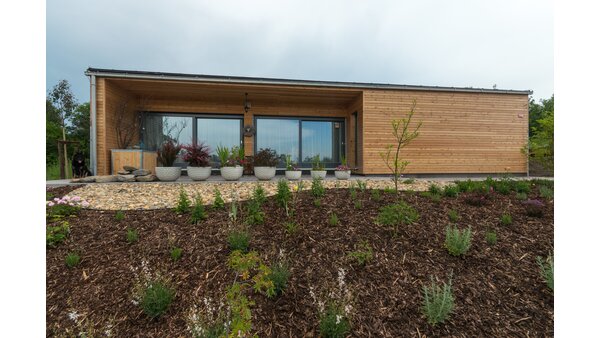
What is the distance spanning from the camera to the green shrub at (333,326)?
147 centimetres

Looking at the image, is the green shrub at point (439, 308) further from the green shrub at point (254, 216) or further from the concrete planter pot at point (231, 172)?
the concrete planter pot at point (231, 172)

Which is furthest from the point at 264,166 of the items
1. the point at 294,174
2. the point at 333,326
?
the point at 333,326

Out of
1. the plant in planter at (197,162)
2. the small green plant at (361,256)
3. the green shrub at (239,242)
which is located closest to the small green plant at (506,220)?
the small green plant at (361,256)

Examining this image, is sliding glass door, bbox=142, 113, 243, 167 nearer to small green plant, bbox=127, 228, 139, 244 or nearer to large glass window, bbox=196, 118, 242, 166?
large glass window, bbox=196, 118, 242, 166

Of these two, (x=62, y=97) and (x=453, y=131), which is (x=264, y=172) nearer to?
(x=453, y=131)

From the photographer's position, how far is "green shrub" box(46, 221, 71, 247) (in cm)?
256

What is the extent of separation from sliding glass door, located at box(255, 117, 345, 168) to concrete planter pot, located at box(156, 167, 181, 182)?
147 inches

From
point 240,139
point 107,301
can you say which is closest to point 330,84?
point 240,139

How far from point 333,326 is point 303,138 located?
903 centimetres

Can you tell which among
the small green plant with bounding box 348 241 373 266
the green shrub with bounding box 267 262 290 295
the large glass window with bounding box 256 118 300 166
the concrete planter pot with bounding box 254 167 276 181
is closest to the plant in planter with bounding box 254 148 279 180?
the concrete planter pot with bounding box 254 167 276 181

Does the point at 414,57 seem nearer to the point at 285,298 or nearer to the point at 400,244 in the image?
the point at 400,244

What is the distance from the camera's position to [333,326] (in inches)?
58.6

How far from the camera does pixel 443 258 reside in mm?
2250

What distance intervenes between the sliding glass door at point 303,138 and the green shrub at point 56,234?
7420 millimetres
